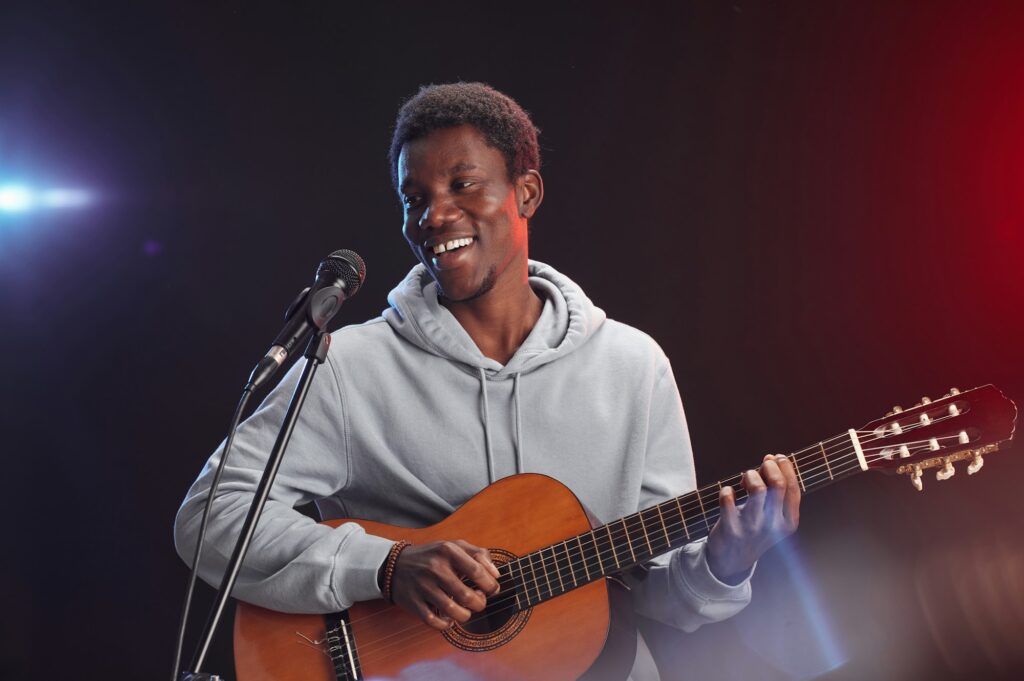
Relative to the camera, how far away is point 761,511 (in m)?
1.76

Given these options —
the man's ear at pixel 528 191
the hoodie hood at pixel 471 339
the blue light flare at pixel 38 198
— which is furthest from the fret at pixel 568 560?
the blue light flare at pixel 38 198

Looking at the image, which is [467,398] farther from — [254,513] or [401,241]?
[401,241]

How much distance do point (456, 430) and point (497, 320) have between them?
12.4 inches

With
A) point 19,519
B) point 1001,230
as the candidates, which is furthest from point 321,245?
point 1001,230

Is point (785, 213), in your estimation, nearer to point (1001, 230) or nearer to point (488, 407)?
point (1001, 230)

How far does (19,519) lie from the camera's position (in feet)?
9.45

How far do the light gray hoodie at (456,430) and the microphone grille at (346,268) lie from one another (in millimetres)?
614

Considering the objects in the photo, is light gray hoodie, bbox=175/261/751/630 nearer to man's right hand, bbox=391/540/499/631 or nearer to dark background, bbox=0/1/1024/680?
man's right hand, bbox=391/540/499/631

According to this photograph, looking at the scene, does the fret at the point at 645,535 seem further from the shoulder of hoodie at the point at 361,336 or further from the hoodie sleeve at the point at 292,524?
the shoulder of hoodie at the point at 361,336

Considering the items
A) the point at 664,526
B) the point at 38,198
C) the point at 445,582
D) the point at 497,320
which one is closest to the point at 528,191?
the point at 497,320

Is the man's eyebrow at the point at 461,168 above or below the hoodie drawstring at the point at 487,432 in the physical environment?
above

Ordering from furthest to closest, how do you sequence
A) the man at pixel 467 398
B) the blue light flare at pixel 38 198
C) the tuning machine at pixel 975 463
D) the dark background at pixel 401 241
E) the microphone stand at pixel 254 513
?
the blue light flare at pixel 38 198, the dark background at pixel 401 241, the man at pixel 467 398, the tuning machine at pixel 975 463, the microphone stand at pixel 254 513

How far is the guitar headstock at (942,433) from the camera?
1629 millimetres

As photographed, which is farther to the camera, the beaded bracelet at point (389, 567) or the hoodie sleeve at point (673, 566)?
the hoodie sleeve at point (673, 566)
